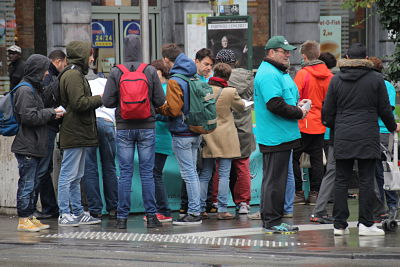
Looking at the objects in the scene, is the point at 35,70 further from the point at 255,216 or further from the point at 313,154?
the point at 313,154

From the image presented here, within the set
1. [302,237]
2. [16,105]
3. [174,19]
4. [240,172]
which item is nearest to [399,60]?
[240,172]

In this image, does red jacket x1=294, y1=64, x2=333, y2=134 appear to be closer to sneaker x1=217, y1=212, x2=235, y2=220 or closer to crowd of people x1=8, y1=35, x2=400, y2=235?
crowd of people x1=8, y1=35, x2=400, y2=235

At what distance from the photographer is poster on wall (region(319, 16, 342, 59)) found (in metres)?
20.2

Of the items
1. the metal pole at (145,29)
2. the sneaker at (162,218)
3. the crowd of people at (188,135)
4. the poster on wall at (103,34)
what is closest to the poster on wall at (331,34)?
the poster on wall at (103,34)

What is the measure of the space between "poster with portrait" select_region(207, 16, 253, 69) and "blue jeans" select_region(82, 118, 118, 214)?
169 inches

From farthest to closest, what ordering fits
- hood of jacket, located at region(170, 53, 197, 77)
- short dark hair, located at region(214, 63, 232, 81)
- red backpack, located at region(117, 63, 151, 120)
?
short dark hair, located at region(214, 63, 232, 81) → hood of jacket, located at region(170, 53, 197, 77) → red backpack, located at region(117, 63, 151, 120)

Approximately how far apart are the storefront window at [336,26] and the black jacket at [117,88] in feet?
35.4

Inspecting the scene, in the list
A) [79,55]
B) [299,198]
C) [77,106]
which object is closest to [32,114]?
[77,106]

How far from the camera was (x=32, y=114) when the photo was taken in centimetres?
980

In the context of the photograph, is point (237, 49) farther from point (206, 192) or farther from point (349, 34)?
point (349, 34)

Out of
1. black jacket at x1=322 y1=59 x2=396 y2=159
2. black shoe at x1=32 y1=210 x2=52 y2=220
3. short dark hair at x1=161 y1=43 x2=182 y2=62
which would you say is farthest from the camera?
black shoe at x1=32 y1=210 x2=52 y2=220

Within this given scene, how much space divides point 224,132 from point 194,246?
226 cm

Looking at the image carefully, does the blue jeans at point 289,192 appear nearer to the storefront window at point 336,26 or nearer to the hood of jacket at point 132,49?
the hood of jacket at point 132,49

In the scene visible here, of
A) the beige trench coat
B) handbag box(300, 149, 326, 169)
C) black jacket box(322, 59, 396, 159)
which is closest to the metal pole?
the beige trench coat
